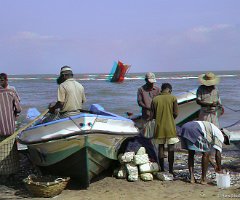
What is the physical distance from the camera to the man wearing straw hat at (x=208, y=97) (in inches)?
273

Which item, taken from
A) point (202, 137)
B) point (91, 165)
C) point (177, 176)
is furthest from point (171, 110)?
point (91, 165)

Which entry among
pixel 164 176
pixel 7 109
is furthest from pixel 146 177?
pixel 7 109

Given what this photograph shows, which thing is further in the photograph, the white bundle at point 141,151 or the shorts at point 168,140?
the white bundle at point 141,151

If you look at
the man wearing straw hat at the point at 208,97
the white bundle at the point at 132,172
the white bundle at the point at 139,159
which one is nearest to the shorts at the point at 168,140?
the white bundle at the point at 139,159

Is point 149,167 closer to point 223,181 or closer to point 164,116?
point 164,116

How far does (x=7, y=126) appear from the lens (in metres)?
6.57

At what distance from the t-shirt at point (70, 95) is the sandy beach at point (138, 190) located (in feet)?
4.42

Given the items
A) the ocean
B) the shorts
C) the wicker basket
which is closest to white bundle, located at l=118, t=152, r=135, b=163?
the shorts

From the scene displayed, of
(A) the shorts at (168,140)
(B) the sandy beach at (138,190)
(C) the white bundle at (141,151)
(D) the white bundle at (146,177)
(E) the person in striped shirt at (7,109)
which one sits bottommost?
(B) the sandy beach at (138,190)

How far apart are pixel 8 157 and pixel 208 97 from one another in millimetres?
3744

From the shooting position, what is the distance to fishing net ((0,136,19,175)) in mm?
6672

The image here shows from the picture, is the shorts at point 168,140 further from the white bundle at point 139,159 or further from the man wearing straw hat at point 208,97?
the man wearing straw hat at point 208,97

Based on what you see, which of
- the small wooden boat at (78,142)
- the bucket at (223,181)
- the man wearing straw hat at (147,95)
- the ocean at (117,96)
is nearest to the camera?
the small wooden boat at (78,142)

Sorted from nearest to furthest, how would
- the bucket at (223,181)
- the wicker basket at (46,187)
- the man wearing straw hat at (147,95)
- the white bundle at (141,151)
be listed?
the wicker basket at (46,187) → the bucket at (223,181) → the white bundle at (141,151) → the man wearing straw hat at (147,95)
